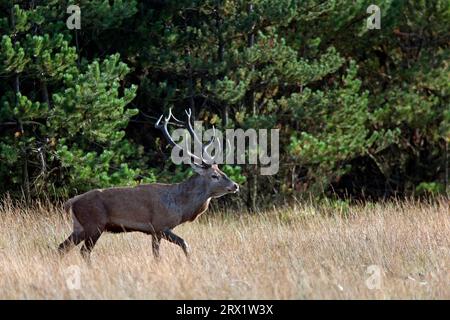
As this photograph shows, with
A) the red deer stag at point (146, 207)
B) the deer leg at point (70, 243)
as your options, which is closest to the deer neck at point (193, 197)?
the red deer stag at point (146, 207)

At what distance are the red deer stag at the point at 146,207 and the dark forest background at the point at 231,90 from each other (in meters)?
3.46

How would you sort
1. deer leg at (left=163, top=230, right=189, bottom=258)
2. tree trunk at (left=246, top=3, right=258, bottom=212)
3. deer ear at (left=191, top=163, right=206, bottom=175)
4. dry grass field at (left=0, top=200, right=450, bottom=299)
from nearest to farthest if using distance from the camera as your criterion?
dry grass field at (left=0, top=200, right=450, bottom=299) → deer leg at (left=163, top=230, right=189, bottom=258) → deer ear at (left=191, top=163, right=206, bottom=175) → tree trunk at (left=246, top=3, right=258, bottom=212)

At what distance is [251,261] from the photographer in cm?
857

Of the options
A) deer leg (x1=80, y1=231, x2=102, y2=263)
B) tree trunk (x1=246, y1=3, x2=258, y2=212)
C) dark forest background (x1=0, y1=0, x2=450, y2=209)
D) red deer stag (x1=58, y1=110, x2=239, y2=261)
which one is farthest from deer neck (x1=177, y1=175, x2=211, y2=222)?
tree trunk (x1=246, y1=3, x2=258, y2=212)

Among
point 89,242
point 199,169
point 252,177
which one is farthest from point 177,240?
point 252,177

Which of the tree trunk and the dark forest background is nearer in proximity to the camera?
the dark forest background

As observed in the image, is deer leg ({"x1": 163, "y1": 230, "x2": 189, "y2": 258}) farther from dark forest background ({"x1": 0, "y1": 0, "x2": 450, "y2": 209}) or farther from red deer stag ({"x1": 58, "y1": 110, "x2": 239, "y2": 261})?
dark forest background ({"x1": 0, "y1": 0, "x2": 450, "y2": 209})

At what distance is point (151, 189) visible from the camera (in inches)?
389

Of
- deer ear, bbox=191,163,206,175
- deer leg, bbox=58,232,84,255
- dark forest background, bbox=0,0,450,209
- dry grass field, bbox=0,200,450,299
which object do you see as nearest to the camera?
dry grass field, bbox=0,200,450,299

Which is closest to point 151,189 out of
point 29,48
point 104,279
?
point 104,279

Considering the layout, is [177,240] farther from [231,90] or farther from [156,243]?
[231,90]

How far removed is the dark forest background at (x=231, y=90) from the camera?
1345 cm

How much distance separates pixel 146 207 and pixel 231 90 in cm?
541

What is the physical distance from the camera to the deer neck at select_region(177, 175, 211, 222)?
9977 mm
